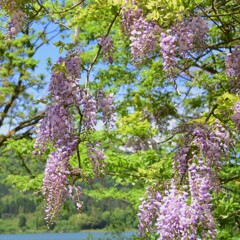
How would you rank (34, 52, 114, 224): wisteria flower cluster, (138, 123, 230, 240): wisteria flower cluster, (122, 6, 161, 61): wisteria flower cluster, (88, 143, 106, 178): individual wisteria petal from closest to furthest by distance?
(138, 123, 230, 240): wisteria flower cluster, (34, 52, 114, 224): wisteria flower cluster, (88, 143, 106, 178): individual wisteria petal, (122, 6, 161, 61): wisteria flower cluster

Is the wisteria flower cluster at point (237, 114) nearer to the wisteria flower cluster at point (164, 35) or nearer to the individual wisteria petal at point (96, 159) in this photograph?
the wisteria flower cluster at point (164, 35)

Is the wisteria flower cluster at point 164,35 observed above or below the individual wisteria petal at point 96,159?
above

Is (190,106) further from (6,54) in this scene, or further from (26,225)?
(26,225)

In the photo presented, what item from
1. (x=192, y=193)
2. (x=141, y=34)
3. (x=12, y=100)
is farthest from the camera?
(x=12, y=100)

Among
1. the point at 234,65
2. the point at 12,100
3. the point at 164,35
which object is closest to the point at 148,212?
the point at 164,35

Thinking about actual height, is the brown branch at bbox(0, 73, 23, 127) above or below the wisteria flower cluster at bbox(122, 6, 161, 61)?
above

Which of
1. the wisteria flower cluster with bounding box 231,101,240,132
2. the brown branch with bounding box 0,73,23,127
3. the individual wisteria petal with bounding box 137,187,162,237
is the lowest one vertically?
the individual wisteria petal with bounding box 137,187,162,237

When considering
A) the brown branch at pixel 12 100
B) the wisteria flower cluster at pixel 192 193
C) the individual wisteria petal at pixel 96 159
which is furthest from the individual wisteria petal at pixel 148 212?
the brown branch at pixel 12 100

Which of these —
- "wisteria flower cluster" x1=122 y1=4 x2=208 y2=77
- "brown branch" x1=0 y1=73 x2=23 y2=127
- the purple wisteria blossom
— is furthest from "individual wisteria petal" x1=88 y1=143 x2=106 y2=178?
"brown branch" x1=0 y1=73 x2=23 y2=127

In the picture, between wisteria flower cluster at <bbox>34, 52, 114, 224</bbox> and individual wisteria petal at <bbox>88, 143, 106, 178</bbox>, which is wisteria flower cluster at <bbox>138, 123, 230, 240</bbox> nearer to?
individual wisteria petal at <bbox>88, 143, 106, 178</bbox>

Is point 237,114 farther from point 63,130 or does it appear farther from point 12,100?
point 12,100

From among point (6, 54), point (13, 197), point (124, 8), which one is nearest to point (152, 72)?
point (124, 8)

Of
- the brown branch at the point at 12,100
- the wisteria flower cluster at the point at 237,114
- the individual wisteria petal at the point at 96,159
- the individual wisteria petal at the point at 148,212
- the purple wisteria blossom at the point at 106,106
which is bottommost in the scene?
the individual wisteria petal at the point at 148,212

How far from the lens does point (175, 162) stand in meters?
3.80
